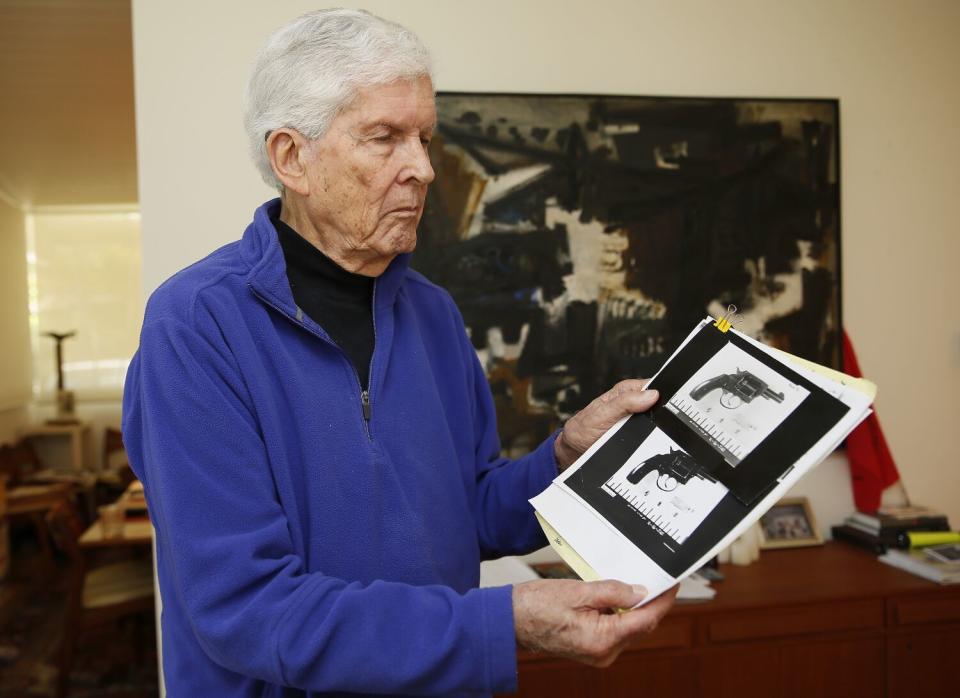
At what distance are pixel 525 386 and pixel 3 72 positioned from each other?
3439mm

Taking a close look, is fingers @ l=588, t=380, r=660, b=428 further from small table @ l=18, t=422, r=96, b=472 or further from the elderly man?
small table @ l=18, t=422, r=96, b=472

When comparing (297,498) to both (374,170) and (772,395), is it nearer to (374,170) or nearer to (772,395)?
(374,170)

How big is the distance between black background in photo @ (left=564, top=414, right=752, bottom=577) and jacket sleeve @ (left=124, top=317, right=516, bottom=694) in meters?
0.19

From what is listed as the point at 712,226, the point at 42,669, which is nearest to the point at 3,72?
the point at 42,669

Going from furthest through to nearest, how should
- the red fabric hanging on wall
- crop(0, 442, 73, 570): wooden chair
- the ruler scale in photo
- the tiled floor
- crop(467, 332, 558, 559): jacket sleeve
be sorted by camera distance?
crop(0, 442, 73, 570): wooden chair < the tiled floor < the red fabric hanging on wall < crop(467, 332, 558, 559): jacket sleeve < the ruler scale in photo

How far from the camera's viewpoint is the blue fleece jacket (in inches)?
35.6

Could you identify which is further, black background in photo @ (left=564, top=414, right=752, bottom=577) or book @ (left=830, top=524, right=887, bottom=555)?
book @ (left=830, top=524, right=887, bottom=555)

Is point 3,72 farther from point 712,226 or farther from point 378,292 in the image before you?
point 378,292

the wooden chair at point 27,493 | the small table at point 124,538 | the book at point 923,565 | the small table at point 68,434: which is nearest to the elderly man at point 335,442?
the book at point 923,565

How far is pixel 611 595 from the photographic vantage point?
36.9 inches

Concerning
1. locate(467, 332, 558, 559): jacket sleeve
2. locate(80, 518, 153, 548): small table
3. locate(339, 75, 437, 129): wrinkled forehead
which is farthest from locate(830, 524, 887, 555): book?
locate(80, 518, 153, 548): small table

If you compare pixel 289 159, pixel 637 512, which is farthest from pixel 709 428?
pixel 289 159

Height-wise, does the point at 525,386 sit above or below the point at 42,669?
above

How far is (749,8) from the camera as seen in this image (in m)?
2.66
